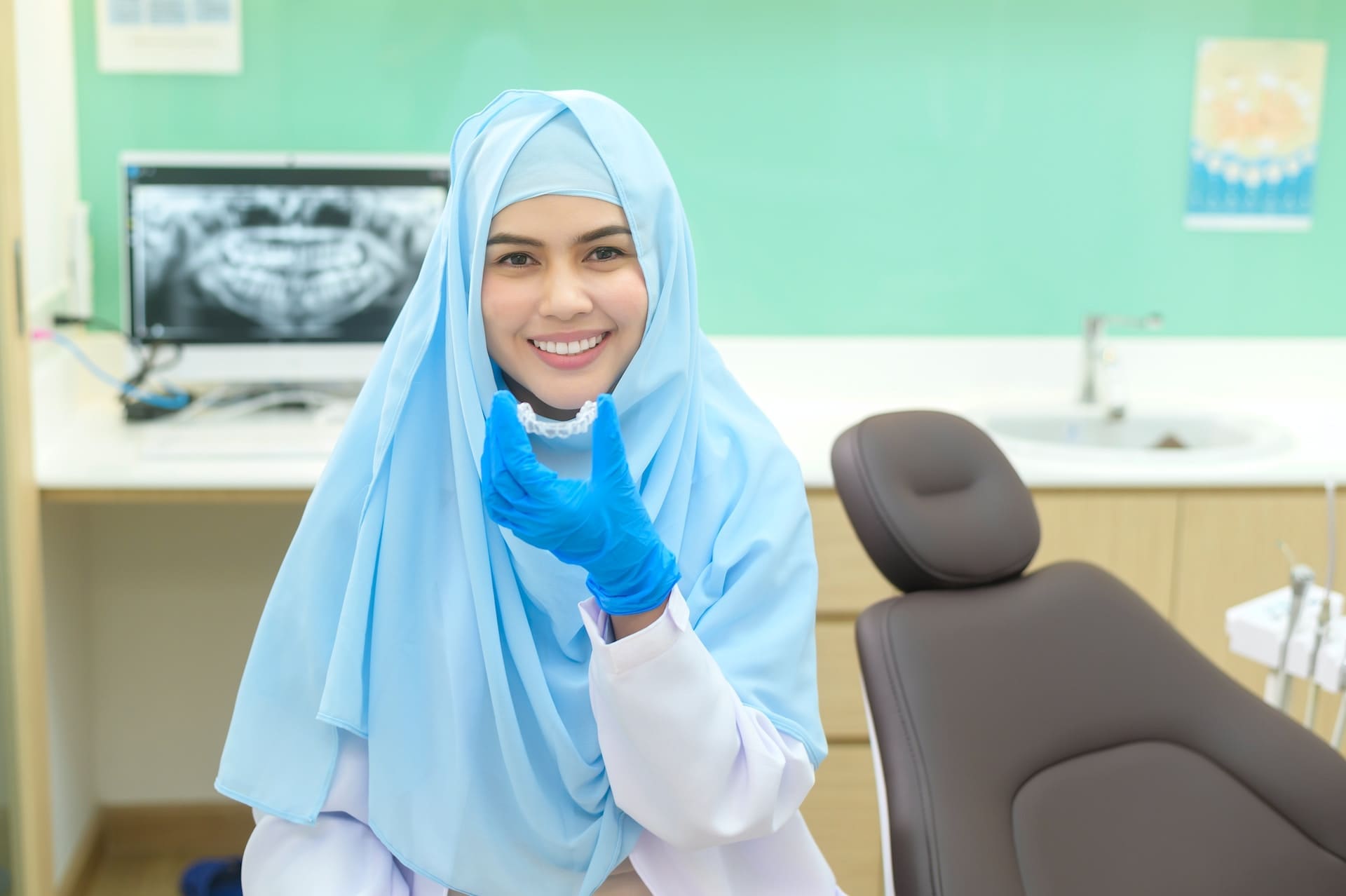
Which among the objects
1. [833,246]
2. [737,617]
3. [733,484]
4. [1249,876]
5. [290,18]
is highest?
[290,18]

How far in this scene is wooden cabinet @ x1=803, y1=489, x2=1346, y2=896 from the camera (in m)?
2.36

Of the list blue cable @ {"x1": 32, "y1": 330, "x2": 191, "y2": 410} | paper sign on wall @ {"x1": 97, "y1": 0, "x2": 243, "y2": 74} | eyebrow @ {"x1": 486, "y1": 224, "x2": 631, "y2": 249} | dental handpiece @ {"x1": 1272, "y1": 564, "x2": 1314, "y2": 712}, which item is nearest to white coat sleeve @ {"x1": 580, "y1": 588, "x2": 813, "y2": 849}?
eyebrow @ {"x1": 486, "y1": 224, "x2": 631, "y2": 249}

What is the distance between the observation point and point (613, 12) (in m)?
2.70

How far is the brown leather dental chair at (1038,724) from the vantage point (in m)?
1.38

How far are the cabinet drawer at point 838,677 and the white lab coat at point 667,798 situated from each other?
1.04m

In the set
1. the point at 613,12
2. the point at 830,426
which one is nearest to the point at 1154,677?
the point at 830,426

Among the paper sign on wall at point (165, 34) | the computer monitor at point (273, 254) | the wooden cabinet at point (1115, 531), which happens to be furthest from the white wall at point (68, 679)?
the wooden cabinet at point (1115, 531)

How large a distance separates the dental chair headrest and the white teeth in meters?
0.40

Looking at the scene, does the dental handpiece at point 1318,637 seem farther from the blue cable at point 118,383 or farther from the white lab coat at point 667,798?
the blue cable at point 118,383

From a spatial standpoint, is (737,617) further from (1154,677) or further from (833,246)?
(833,246)

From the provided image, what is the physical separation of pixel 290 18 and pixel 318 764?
73.7 inches

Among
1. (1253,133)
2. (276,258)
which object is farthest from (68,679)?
(1253,133)

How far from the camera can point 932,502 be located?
1.52 meters

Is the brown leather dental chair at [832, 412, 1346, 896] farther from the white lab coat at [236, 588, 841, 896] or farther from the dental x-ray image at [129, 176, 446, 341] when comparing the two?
the dental x-ray image at [129, 176, 446, 341]
